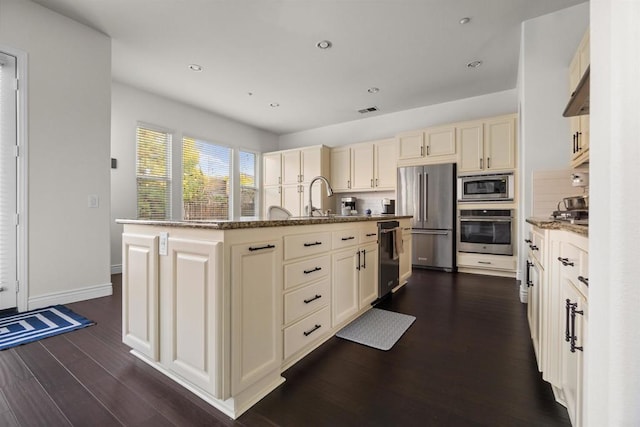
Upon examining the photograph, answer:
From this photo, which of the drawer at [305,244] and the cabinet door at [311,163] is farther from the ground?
the cabinet door at [311,163]

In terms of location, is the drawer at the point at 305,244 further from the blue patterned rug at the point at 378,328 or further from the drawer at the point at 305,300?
the blue patterned rug at the point at 378,328

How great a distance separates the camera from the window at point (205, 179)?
16.7 ft

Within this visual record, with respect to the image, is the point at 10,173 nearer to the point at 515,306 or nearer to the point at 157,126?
→ the point at 157,126

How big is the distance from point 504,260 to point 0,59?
19.8ft

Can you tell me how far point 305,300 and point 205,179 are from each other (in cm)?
440

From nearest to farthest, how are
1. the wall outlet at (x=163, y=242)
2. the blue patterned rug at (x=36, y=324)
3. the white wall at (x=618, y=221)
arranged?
the white wall at (x=618, y=221), the wall outlet at (x=163, y=242), the blue patterned rug at (x=36, y=324)

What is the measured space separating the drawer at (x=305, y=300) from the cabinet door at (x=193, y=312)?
44cm

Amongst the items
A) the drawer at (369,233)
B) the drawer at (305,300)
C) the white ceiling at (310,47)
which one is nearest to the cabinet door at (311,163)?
the white ceiling at (310,47)

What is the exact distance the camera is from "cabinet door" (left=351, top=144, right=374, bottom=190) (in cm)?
543

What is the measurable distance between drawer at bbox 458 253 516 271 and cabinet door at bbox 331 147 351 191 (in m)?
2.48

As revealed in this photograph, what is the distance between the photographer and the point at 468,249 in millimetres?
4270

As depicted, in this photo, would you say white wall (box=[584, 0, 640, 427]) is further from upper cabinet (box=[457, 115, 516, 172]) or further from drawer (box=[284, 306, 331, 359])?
upper cabinet (box=[457, 115, 516, 172])

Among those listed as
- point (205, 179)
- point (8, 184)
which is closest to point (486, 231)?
point (205, 179)

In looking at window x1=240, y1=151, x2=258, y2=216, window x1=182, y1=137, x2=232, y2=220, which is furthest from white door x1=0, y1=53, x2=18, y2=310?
window x1=240, y1=151, x2=258, y2=216
